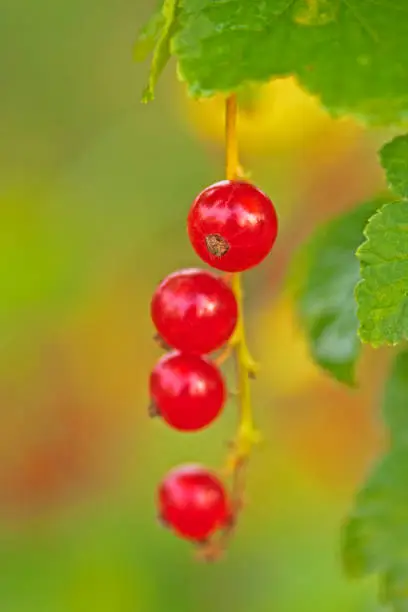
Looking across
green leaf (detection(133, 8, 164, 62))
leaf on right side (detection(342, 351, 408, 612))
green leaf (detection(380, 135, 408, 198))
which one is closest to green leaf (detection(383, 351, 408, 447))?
leaf on right side (detection(342, 351, 408, 612))

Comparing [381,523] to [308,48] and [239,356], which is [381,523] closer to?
[239,356]

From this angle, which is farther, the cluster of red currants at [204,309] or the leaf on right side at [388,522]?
the leaf on right side at [388,522]

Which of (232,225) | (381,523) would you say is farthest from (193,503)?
(232,225)

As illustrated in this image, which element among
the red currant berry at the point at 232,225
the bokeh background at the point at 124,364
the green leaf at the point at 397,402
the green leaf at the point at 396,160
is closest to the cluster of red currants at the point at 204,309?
the red currant berry at the point at 232,225

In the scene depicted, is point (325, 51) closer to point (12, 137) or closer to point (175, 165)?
point (175, 165)

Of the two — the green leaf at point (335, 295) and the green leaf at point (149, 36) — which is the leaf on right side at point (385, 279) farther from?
the green leaf at point (335, 295)

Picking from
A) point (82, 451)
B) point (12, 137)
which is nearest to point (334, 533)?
point (82, 451)
